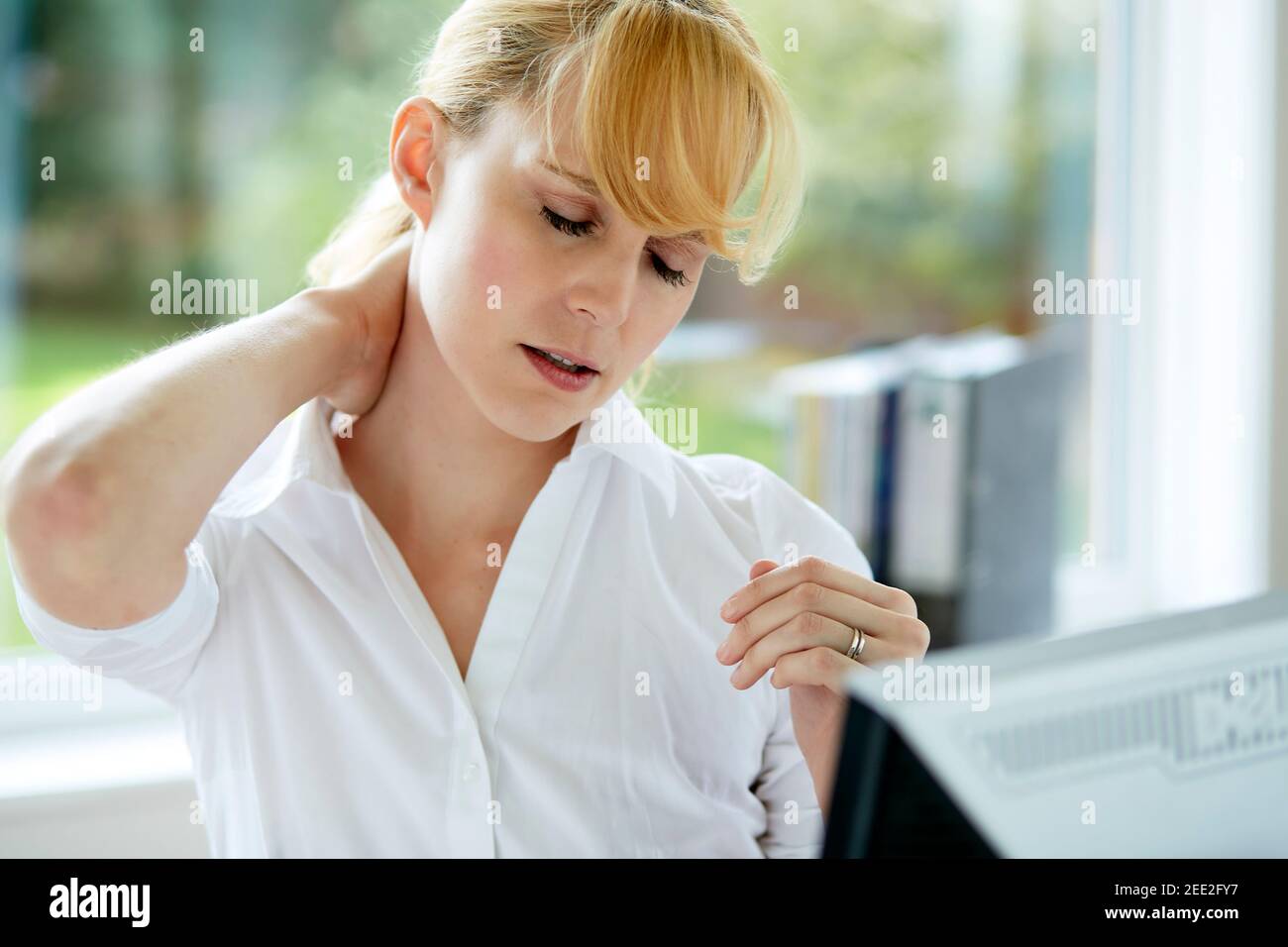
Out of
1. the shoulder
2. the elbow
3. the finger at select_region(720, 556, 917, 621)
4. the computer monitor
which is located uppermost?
the shoulder

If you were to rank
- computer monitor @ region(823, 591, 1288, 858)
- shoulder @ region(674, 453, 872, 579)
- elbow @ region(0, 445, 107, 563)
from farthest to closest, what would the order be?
shoulder @ region(674, 453, 872, 579), elbow @ region(0, 445, 107, 563), computer monitor @ region(823, 591, 1288, 858)

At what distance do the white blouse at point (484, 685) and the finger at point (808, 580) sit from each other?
25 centimetres

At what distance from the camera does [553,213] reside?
987 mm

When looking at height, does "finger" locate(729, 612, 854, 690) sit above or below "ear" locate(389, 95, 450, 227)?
below

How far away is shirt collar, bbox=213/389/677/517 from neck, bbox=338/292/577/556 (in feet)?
0.16

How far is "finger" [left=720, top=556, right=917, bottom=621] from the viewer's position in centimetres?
85

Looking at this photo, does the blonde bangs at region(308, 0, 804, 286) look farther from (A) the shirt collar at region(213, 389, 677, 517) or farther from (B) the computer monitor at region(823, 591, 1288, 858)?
(B) the computer monitor at region(823, 591, 1288, 858)

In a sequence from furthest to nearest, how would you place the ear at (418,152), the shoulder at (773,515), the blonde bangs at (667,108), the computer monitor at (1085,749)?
the shoulder at (773,515), the ear at (418,152), the blonde bangs at (667,108), the computer monitor at (1085,749)

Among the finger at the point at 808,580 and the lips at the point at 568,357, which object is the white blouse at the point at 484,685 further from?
the finger at the point at 808,580

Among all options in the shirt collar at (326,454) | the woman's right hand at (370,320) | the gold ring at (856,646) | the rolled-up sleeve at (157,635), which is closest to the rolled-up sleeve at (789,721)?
the shirt collar at (326,454)

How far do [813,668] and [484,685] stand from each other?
344 millimetres

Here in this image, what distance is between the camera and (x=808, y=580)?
33.9 inches

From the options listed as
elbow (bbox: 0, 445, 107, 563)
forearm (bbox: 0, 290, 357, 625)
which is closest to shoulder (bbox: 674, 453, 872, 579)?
forearm (bbox: 0, 290, 357, 625)

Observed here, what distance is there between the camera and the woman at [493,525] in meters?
0.89
